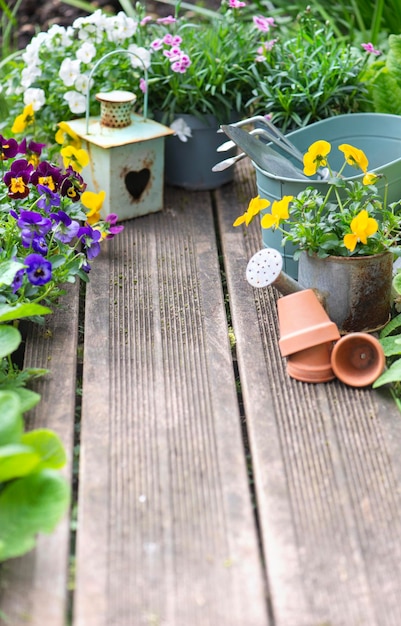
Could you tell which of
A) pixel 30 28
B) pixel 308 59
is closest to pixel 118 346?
pixel 308 59

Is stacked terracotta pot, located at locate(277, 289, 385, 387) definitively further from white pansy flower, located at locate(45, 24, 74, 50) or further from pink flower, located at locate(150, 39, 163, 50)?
white pansy flower, located at locate(45, 24, 74, 50)

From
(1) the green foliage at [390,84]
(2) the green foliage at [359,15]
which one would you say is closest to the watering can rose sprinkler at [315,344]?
(1) the green foliage at [390,84]

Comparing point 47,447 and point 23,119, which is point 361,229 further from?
point 23,119

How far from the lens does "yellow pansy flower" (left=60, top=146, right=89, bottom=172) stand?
8.44 feet

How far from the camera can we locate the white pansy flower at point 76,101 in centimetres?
283

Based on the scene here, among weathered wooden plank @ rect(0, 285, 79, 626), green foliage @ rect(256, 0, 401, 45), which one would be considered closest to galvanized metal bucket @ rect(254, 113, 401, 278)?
weathered wooden plank @ rect(0, 285, 79, 626)

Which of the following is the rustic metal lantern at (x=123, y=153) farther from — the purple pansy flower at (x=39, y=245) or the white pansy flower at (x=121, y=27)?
the purple pansy flower at (x=39, y=245)

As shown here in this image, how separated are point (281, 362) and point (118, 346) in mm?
430

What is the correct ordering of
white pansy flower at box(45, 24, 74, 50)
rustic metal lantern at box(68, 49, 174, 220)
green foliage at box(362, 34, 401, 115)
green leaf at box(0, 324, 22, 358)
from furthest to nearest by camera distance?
white pansy flower at box(45, 24, 74, 50) < green foliage at box(362, 34, 401, 115) < rustic metal lantern at box(68, 49, 174, 220) < green leaf at box(0, 324, 22, 358)

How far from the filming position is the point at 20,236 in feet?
7.45

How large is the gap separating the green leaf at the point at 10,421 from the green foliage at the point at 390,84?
1758 millimetres

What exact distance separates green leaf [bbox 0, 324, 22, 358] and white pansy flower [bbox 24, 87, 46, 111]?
1.14m

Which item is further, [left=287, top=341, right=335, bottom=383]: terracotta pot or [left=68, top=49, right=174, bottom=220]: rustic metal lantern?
[left=68, top=49, right=174, bottom=220]: rustic metal lantern

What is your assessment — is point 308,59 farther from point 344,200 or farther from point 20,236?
point 20,236
